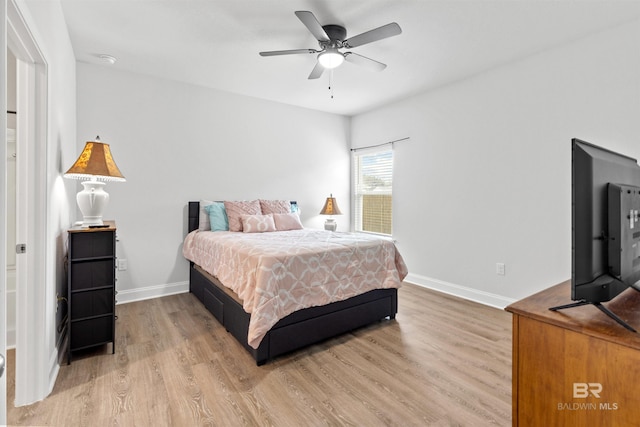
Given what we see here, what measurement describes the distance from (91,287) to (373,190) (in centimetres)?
391

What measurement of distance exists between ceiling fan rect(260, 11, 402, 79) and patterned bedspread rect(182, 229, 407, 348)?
62.2 inches

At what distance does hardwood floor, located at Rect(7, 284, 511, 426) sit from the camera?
172cm

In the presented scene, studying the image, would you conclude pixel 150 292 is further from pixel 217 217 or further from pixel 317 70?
pixel 317 70

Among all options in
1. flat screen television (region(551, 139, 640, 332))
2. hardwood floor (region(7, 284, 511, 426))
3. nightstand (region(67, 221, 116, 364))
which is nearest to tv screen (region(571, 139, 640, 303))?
flat screen television (region(551, 139, 640, 332))

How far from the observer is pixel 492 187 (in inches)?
137

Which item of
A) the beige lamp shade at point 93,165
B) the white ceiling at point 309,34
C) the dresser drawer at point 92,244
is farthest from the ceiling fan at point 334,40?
the dresser drawer at point 92,244

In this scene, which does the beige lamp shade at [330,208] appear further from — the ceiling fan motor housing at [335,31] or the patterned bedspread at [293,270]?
the ceiling fan motor housing at [335,31]

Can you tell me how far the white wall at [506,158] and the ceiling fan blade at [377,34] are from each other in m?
1.77

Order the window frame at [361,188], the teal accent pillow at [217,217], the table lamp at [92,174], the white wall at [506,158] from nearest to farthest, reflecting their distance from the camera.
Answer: the table lamp at [92,174], the white wall at [506,158], the teal accent pillow at [217,217], the window frame at [361,188]

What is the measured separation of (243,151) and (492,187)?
3.12 m

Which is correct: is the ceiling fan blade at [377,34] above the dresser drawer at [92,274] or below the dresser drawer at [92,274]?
above

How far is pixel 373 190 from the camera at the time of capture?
5.14 meters

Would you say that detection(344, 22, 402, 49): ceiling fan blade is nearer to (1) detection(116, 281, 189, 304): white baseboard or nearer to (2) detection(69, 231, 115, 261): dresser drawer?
(2) detection(69, 231, 115, 261): dresser drawer

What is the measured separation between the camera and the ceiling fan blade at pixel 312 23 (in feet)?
6.83
